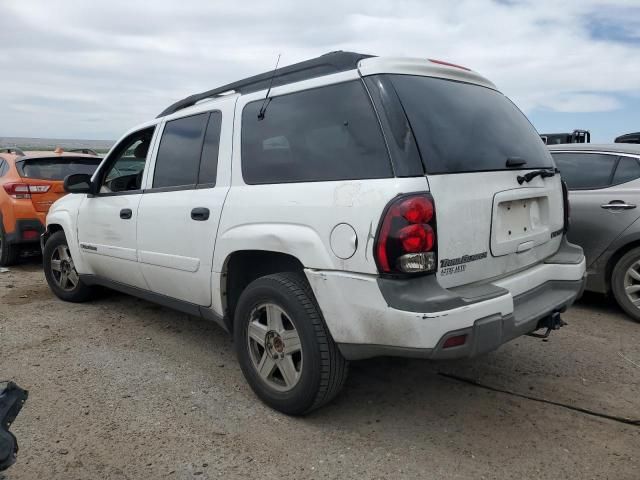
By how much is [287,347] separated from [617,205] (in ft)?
11.4

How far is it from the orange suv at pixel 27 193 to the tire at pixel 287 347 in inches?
195

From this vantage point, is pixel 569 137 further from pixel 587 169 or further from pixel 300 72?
pixel 300 72

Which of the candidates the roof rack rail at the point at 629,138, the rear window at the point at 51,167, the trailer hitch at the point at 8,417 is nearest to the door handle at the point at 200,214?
the trailer hitch at the point at 8,417

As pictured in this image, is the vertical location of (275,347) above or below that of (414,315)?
below

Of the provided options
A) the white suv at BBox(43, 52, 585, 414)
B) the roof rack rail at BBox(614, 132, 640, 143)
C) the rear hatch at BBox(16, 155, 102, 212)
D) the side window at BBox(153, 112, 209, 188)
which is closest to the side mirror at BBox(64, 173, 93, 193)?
the side window at BBox(153, 112, 209, 188)

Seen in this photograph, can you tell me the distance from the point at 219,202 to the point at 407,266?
138 centimetres

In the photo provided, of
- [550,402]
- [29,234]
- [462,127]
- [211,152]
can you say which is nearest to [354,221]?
[462,127]

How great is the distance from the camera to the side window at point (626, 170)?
15.7 feet

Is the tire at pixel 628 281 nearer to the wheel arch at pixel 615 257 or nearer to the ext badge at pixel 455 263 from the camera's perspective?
the wheel arch at pixel 615 257

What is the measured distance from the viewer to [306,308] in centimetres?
274

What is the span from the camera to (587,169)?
507 cm

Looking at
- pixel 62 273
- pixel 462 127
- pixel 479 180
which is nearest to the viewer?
pixel 479 180

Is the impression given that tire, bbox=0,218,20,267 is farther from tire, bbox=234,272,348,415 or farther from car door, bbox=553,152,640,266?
car door, bbox=553,152,640,266

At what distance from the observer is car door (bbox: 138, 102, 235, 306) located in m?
3.35
